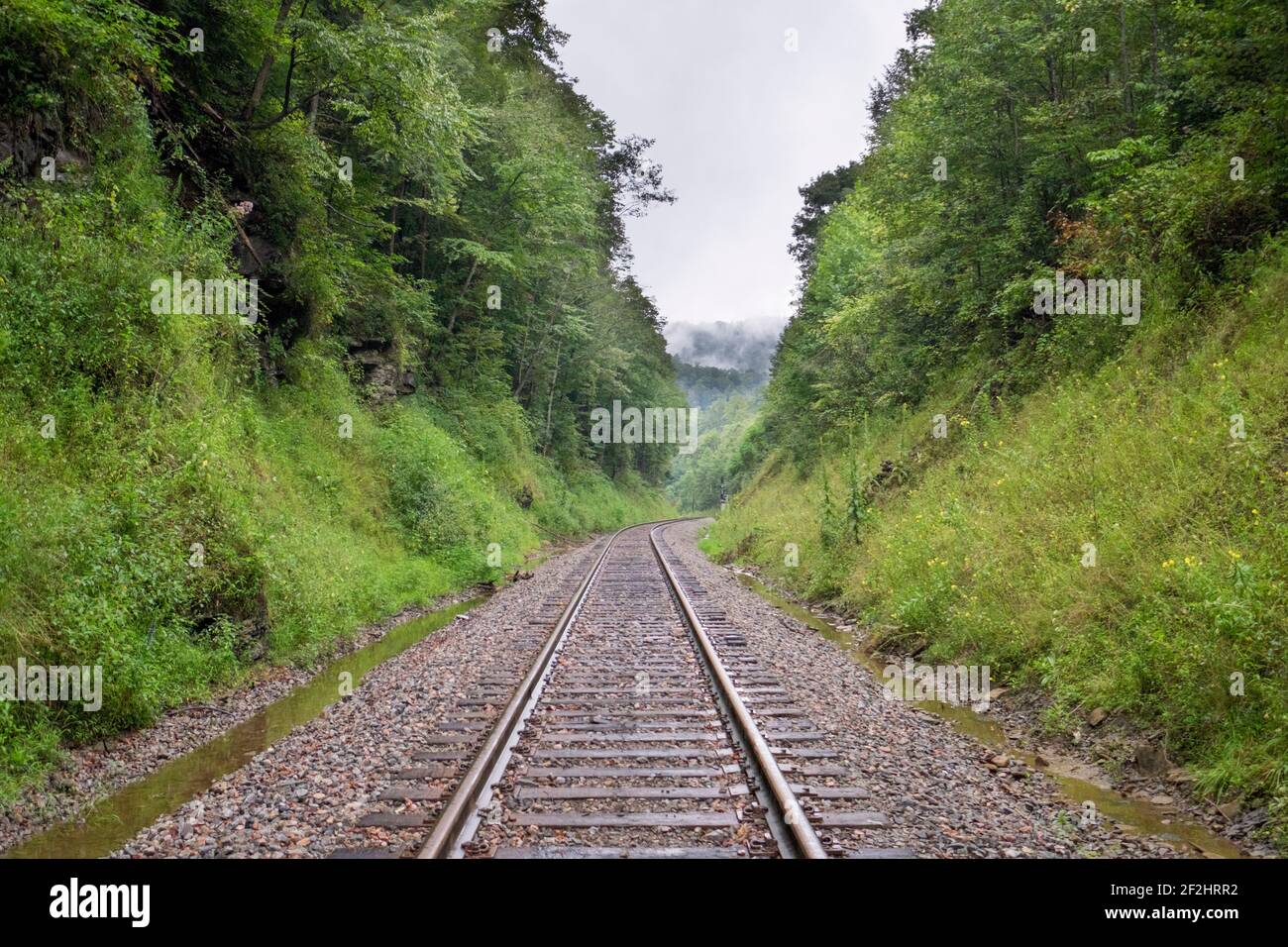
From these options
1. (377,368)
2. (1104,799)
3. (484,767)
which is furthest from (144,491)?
(377,368)

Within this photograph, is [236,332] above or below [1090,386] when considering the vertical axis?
above

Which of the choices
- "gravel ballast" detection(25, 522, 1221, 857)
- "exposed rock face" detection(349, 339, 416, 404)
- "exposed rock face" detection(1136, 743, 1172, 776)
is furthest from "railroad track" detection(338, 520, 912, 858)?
"exposed rock face" detection(349, 339, 416, 404)

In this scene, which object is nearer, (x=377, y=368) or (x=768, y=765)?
(x=768, y=765)

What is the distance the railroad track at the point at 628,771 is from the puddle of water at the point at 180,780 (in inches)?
60.7

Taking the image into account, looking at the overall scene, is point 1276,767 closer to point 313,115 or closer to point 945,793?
point 945,793

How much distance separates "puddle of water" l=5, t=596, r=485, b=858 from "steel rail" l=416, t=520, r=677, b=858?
205 centimetres

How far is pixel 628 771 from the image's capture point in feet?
16.0

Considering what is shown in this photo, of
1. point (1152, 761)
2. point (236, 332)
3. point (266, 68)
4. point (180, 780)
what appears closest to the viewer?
point (1152, 761)

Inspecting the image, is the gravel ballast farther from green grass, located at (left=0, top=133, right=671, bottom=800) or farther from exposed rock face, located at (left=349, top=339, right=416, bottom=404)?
exposed rock face, located at (left=349, top=339, right=416, bottom=404)

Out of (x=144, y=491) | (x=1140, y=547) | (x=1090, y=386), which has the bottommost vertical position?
(x=1140, y=547)

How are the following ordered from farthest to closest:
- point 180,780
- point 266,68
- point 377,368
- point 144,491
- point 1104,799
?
point 377,368
point 266,68
point 144,491
point 180,780
point 1104,799

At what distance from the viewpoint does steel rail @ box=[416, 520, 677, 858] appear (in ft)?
12.2

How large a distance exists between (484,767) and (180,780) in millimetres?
2482

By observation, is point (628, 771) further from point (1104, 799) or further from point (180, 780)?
point (180, 780)
